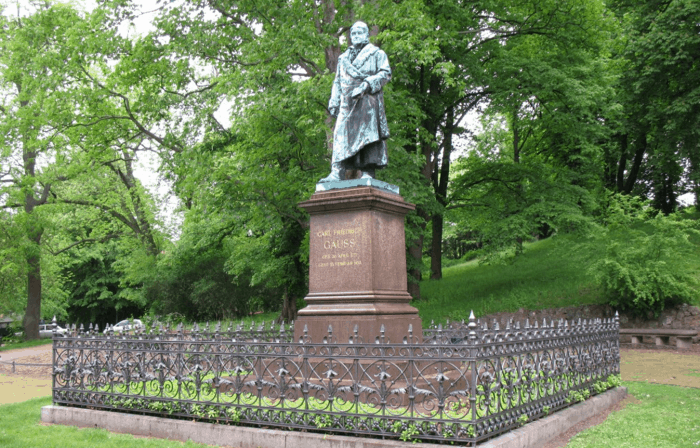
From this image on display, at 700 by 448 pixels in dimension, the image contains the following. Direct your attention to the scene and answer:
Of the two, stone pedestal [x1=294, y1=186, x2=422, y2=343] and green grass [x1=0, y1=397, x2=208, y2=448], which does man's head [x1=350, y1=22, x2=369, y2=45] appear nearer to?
stone pedestal [x1=294, y1=186, x2=422, y2=343]

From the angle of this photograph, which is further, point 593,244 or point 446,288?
point 446,288

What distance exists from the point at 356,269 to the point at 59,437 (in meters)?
4.10

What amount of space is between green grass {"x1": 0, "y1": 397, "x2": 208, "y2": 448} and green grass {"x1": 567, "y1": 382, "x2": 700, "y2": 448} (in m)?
4.48

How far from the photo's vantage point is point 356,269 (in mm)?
8133

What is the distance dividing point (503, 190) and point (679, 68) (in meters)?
7.37

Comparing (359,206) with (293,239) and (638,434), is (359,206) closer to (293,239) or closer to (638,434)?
(638,434)

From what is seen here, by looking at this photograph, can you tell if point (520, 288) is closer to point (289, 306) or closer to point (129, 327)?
point (289, 306)

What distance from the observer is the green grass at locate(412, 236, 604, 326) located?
63.2 ft

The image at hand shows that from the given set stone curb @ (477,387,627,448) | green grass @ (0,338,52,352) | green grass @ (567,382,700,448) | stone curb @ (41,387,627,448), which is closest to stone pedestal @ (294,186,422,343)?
stone curb @ (41,387,627,448)

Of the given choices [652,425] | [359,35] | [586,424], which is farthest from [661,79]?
[586,424]

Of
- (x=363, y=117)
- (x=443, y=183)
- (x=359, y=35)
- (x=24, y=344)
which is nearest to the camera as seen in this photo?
(x=363, y=117)

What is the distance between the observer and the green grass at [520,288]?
1927cm

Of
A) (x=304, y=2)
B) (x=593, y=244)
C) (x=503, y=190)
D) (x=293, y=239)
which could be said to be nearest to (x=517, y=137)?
(x=503, y=190)

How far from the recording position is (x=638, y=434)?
23.0ft
